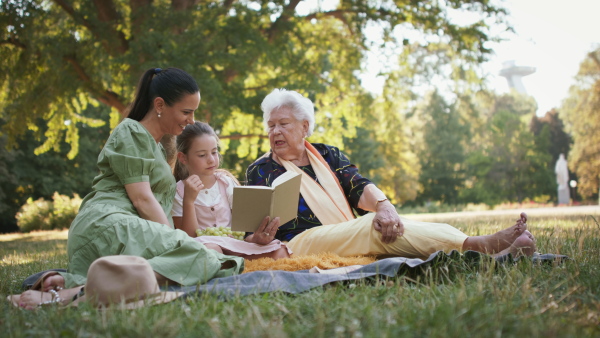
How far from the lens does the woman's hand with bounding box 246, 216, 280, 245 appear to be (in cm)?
372

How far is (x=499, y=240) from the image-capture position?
3463 millimetres

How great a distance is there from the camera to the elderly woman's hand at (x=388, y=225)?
370cm

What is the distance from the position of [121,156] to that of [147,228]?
500 mm

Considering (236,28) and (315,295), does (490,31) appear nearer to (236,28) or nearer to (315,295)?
(236,28)

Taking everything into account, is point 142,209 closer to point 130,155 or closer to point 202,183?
point 130,155

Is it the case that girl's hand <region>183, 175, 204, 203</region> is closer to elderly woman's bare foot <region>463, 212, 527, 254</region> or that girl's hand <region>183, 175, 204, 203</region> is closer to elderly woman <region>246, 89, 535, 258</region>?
elderly woman <region>246, 89, 535, 258</region>

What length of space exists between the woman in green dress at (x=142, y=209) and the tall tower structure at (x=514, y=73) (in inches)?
3458

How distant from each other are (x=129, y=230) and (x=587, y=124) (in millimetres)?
30458

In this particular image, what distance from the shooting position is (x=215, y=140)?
453 cm

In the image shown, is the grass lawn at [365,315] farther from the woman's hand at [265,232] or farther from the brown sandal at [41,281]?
the woman's hand at [265,232]

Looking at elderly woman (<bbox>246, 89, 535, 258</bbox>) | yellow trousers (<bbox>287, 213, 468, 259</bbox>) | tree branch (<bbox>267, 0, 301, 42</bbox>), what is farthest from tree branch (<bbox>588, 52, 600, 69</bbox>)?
yellow trousers (<bbox>287, 213, 468, 259</bbox>)

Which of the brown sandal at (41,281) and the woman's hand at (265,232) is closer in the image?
the brown sandal at (41,281)

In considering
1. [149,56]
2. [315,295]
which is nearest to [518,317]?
[315,295]

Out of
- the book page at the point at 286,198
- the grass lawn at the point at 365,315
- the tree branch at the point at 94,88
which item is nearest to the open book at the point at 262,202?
the book page at the point at 286,198
